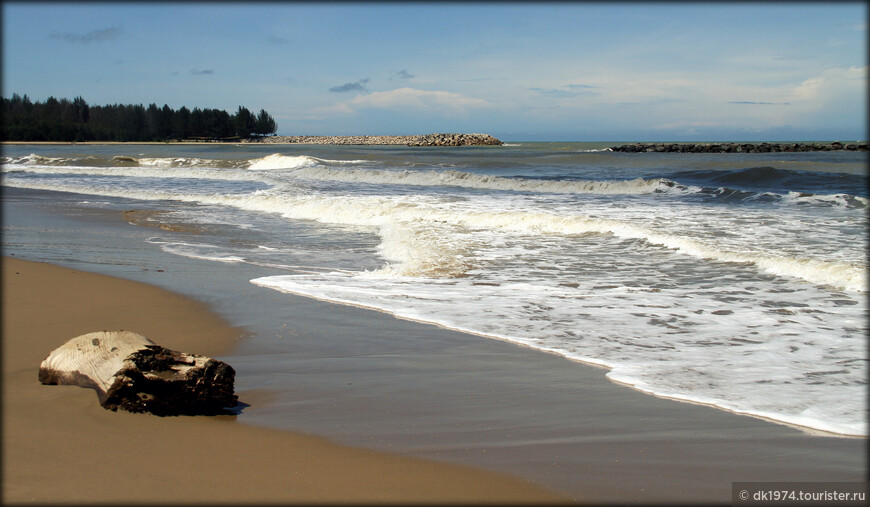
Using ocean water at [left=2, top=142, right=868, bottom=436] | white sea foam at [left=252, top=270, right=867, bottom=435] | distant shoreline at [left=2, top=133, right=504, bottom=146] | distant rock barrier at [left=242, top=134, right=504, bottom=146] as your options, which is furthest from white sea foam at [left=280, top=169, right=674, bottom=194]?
distant shoreline at [left=2, top=133, right=504, bottom=146]

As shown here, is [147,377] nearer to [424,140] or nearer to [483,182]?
[483,182]

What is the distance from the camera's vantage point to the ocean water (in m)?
4.14

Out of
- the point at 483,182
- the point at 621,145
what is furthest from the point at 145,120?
the point at 483,182

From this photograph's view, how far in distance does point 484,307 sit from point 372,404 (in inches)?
101

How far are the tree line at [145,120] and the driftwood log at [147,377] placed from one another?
120846 millimetres

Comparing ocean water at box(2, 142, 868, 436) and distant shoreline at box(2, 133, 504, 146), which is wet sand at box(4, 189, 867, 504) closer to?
ocean water at box(2, 142, 868, 436)

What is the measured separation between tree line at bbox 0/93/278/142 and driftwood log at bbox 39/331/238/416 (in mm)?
120846

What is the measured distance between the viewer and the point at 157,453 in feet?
8.63

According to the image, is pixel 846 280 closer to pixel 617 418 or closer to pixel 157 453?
pixel 617 418

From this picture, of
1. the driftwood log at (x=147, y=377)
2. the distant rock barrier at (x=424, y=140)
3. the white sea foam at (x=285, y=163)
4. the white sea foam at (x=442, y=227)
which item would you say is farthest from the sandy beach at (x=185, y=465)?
the distant rock barrier at (x=424, y=140)

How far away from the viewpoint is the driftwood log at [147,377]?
2998 mm

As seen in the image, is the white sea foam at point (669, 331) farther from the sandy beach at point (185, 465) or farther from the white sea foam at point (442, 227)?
the sandy beach at point (185, 465)

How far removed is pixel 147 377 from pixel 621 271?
19.4 feet

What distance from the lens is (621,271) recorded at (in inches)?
299
